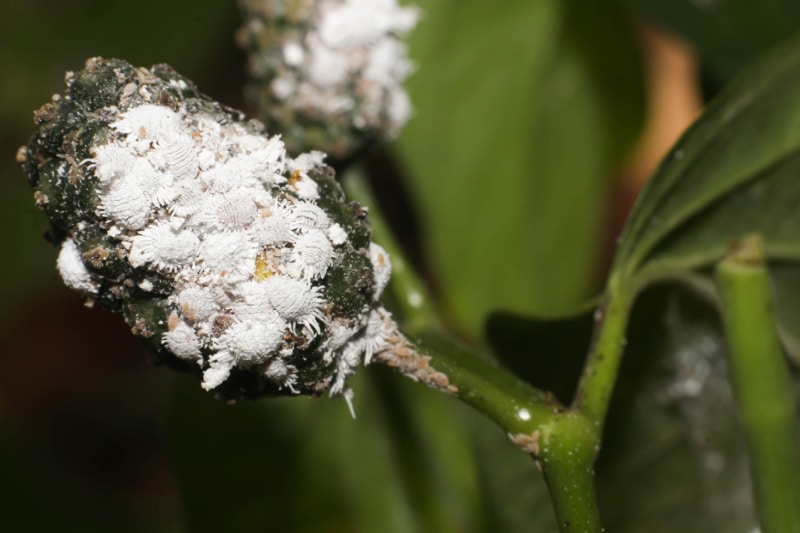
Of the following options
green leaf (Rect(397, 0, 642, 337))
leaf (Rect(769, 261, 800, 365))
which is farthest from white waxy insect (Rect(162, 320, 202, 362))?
green leaf (Rect(397, 0, 642, 337))

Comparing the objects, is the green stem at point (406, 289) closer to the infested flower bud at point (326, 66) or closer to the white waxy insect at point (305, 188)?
the infested flower bud at point (326, 66)

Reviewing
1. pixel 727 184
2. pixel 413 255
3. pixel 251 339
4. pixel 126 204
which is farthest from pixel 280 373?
pixel 413 255

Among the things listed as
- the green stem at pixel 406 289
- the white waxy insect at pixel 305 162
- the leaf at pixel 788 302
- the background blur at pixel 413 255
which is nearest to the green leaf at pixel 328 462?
the background blur at pixel 413 255

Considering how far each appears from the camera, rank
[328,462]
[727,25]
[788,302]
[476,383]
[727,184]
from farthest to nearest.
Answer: [727,25]
[328,462]
[788,302]
[727,184]
[476,383]

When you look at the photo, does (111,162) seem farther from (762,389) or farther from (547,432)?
(762,389)

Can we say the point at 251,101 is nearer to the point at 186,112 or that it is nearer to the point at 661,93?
the point at 186,112

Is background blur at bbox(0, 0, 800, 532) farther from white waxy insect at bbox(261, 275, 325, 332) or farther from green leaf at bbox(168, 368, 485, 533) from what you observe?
white waxy insect at bbox(261, 275, 325, 332)
